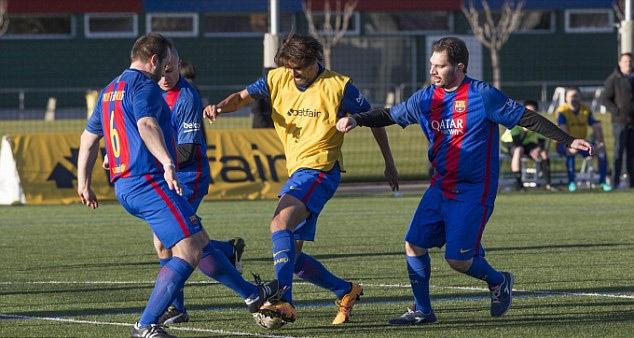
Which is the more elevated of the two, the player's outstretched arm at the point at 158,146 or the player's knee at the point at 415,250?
the player's outstretched arm at the point at 158,146

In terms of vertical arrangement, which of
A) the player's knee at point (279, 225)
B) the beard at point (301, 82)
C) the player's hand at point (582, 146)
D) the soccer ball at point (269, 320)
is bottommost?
the soccer ball at point (269, 320)

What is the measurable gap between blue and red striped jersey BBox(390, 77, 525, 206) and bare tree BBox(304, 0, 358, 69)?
3302 cm

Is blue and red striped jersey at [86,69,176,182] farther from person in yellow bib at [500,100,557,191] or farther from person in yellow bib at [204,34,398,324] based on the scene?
person in yellow bib at [500,100,557,191]

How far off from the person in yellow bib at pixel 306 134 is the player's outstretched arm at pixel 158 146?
1.22 metres

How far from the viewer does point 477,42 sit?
144 feet

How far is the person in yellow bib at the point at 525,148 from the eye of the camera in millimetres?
19891

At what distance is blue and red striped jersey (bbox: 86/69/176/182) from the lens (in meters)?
6.40

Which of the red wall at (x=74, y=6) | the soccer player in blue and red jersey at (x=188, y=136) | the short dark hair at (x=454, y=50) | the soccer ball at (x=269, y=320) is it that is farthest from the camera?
the red wall at (x=74, y=6)

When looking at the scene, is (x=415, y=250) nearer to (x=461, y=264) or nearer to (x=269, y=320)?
(x=461, y=264)

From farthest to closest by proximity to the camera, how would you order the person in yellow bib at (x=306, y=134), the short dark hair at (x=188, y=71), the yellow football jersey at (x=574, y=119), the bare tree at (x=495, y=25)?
1. the bare tree at (x=495, y=25)
2. the yellow football jersey at (x=574, y=119)
3. the short dark hair at (x=188, y=71)
4. the person in yellow bib at (x=306, y=134)

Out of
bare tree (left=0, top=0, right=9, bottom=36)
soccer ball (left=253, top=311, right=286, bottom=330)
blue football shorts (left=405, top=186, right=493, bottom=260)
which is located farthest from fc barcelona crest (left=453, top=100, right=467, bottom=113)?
bare tree (left=0, top=0, right=9, bottom=36)

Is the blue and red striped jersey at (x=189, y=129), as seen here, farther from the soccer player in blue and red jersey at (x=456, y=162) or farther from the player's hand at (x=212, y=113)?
the soccer player in blue and red jersey at (x=456, y=162)

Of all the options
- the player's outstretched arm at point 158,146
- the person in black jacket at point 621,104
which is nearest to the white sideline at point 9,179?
the person in black jacket at point 621,104

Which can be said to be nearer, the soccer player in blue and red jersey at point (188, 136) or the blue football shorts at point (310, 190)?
the blue football shorts at point (310, 190)
